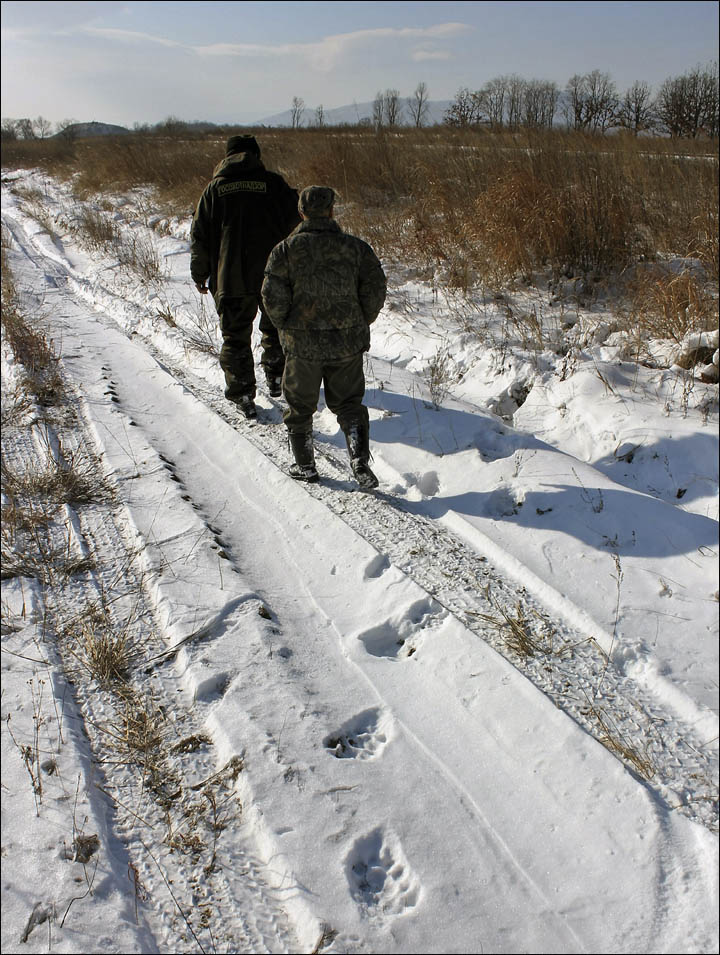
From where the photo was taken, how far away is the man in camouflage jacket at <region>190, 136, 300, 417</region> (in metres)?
4.51

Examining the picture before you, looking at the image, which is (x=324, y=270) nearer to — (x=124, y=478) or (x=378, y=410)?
(x=378, y=410)

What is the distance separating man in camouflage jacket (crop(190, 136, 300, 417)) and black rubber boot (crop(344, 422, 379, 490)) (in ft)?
4.36

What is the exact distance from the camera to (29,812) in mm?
1934

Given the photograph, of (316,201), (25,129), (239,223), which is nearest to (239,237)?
(239,223)

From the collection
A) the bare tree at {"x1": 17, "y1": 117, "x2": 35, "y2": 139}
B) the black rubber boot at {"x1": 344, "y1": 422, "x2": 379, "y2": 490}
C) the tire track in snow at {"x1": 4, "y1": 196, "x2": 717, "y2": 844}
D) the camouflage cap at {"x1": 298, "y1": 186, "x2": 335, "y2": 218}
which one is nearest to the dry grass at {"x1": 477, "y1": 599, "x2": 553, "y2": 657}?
the tire track in snow at {"x1": 4, "y1": 196, "x2": 717, "y2": 844}

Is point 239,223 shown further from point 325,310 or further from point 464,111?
point 464,111

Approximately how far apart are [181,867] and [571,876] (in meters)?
1.19

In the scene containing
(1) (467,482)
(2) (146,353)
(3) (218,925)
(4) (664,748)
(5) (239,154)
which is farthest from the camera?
(2) (146,353)

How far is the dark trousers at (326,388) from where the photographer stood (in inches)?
146

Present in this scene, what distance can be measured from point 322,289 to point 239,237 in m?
1.48

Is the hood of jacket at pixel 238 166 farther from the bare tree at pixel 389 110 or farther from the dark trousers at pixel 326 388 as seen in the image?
the bare tree at pixel 389 110

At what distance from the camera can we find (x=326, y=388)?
12.5 ft

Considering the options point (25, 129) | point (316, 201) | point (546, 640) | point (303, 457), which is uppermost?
point (25, 129)

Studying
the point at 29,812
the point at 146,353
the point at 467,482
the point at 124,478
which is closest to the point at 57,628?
the point at 29,812
